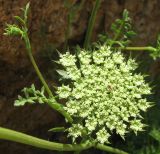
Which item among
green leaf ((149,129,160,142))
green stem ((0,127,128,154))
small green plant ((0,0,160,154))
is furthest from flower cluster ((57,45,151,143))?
green leaf ((149,129,160,142))

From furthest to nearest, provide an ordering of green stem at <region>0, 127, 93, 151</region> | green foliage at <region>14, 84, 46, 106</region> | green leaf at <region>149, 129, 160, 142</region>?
green leaf at <region>149, 129, 160, 142</region>, green foliage at <region>14, 84, 46, 106</region>, green stem at <region>0, 127, 93, 151</region>

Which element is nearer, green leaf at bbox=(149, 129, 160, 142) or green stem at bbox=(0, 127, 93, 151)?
green stem at bbox=(0, 127, 93, 151)

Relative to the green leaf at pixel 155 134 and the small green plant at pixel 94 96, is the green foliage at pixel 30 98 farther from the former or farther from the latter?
the green leaf at pixel 155 134

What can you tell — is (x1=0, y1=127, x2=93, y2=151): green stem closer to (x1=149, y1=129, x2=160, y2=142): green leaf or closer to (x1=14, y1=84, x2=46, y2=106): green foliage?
(x1=14, y1=84, x2=46, y2=106): green foliage

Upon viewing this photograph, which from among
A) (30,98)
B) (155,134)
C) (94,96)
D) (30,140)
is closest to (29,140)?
(30,140)

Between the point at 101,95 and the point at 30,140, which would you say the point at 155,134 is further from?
the point at 30,140

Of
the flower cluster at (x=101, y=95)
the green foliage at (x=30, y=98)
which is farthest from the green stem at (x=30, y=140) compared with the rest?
the green foliage at (x=30, y=98)

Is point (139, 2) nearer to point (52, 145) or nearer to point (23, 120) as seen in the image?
point (23, 120)

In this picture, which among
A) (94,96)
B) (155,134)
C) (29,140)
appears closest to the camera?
(29,140)
